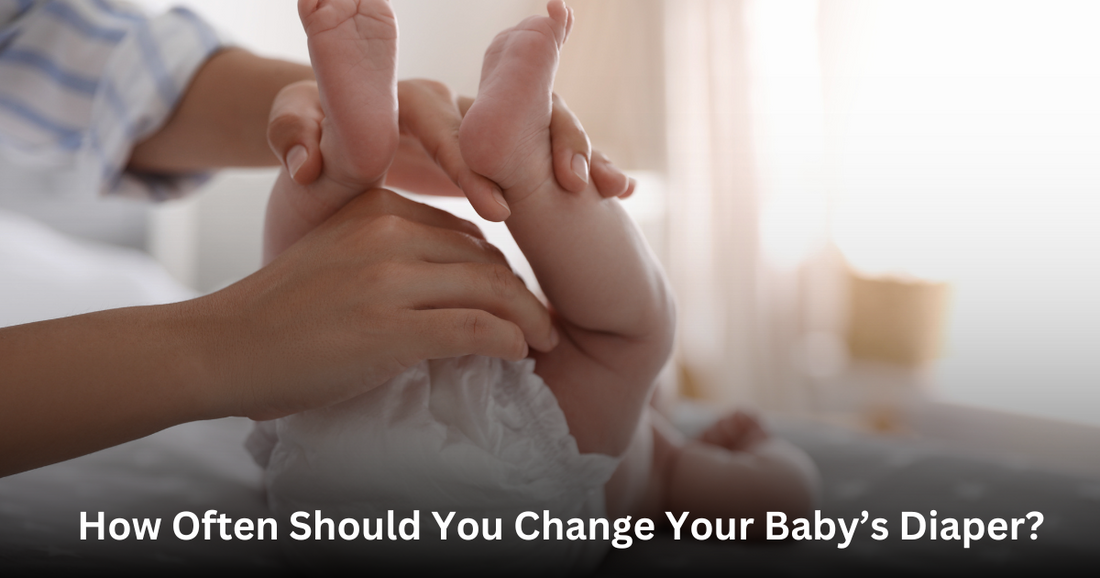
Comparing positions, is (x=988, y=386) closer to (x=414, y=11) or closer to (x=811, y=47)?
(x=811, y=47)

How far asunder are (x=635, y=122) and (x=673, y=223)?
14.0 inches

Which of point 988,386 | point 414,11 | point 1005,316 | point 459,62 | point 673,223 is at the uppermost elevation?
point 414,11

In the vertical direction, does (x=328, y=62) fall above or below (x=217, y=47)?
below

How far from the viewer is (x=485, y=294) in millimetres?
494

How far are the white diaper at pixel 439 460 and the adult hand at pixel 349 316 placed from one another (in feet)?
0.16


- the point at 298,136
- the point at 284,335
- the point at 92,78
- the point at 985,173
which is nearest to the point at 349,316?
the point at 284,335

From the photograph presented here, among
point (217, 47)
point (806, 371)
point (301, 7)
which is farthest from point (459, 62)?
point (806, 371)

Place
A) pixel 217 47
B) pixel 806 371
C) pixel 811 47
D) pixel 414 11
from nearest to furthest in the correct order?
pixel 217 47 < pixel 414 11 < pixel 811 47 < pixel 806 371

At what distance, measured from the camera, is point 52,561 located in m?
0.54

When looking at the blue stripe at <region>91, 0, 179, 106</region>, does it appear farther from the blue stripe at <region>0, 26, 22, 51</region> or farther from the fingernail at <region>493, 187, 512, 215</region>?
the fingernail at <region>493, 187, 512, 215</region>

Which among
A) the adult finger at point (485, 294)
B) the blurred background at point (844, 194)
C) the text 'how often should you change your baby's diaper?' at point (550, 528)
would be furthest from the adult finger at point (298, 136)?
the blurred background at point (844, 194)

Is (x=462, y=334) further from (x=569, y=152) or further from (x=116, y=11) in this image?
(x=116, y=11)

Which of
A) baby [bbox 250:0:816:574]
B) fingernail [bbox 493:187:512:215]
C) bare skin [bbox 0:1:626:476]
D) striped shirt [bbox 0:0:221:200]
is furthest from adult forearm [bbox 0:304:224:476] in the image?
striped shirt [bbox 0:0:221:200]

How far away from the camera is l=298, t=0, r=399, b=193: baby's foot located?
45 centimetres
